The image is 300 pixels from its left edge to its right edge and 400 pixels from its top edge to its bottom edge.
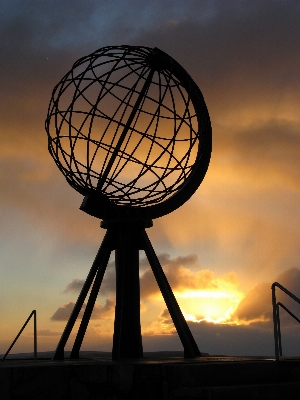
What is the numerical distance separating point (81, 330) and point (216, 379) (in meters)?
3.74

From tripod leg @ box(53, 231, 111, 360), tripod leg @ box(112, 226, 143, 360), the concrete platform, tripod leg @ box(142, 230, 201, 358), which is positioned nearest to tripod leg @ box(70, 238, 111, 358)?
tripod leg @ box(53, 231, 111, 360)

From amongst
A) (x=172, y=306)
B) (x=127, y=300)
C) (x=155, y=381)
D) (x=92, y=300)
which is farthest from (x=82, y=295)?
(x=155, y=381)

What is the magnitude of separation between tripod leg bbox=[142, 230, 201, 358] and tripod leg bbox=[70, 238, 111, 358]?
724 mm

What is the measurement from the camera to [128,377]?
7355mm

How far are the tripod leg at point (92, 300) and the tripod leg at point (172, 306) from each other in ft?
2.38

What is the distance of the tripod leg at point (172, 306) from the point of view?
9711mm

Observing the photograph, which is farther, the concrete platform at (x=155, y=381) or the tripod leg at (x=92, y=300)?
the tripod leg at (x=92, y=300)

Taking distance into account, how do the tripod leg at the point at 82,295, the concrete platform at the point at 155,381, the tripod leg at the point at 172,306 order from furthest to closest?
1. the tripod leg at the point at 82,295
2. the tripod leg at the point at 172,306
3. the concrete platform at the point at 155,381

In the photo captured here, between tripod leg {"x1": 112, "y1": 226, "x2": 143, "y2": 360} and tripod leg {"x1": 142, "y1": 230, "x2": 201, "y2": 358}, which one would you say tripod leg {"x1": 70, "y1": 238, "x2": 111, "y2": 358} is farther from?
tripod leg {"x1": 142, "y1": 230, "x2": 201, "y2": 358}

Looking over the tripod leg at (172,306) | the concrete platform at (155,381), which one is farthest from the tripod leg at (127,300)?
the concrete platform at (155,381)

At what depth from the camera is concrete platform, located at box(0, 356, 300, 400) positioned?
7129 millimetres

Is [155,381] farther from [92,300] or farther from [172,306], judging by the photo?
[92,300]

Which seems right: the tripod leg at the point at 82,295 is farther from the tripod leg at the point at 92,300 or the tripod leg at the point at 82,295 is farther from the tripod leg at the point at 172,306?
the tripod leg at the point at 172,306

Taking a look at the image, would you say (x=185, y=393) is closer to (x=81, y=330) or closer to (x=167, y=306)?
(x=167, y=306)
